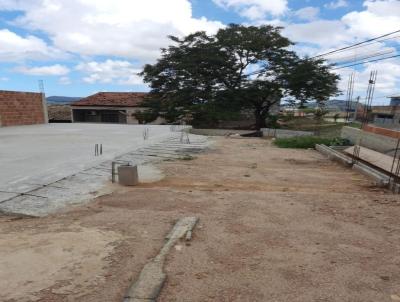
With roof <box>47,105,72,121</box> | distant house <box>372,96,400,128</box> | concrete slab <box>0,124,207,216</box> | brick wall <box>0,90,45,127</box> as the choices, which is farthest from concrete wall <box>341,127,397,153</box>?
roof <box>47,105,72,121</box>

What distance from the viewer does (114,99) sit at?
1423 inches

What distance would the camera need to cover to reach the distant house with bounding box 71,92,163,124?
114ft

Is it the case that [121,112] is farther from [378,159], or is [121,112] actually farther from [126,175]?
[126,175]

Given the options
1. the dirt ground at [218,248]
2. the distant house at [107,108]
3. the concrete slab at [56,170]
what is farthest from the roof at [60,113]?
the dirt ground at [218,248]

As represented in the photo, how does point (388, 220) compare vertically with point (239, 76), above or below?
below

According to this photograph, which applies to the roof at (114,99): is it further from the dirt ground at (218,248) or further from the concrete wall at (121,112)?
the dirt ground at (218,248)

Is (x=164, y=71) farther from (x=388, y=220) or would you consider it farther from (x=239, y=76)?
(x=388, y=220)

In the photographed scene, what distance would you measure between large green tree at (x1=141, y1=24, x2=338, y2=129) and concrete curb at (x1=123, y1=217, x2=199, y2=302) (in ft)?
74.6

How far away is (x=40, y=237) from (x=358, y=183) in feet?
24.5

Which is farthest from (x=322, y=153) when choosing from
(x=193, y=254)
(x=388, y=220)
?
(x=193, y=254)

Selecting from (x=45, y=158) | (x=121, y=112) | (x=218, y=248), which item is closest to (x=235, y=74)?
(x=121, y=112)

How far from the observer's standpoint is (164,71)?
29.8 meters

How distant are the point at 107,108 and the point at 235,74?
1378cm

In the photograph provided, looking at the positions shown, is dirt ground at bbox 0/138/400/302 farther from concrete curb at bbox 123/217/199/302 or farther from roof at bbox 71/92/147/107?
roof at bbox 71/92/147/107
